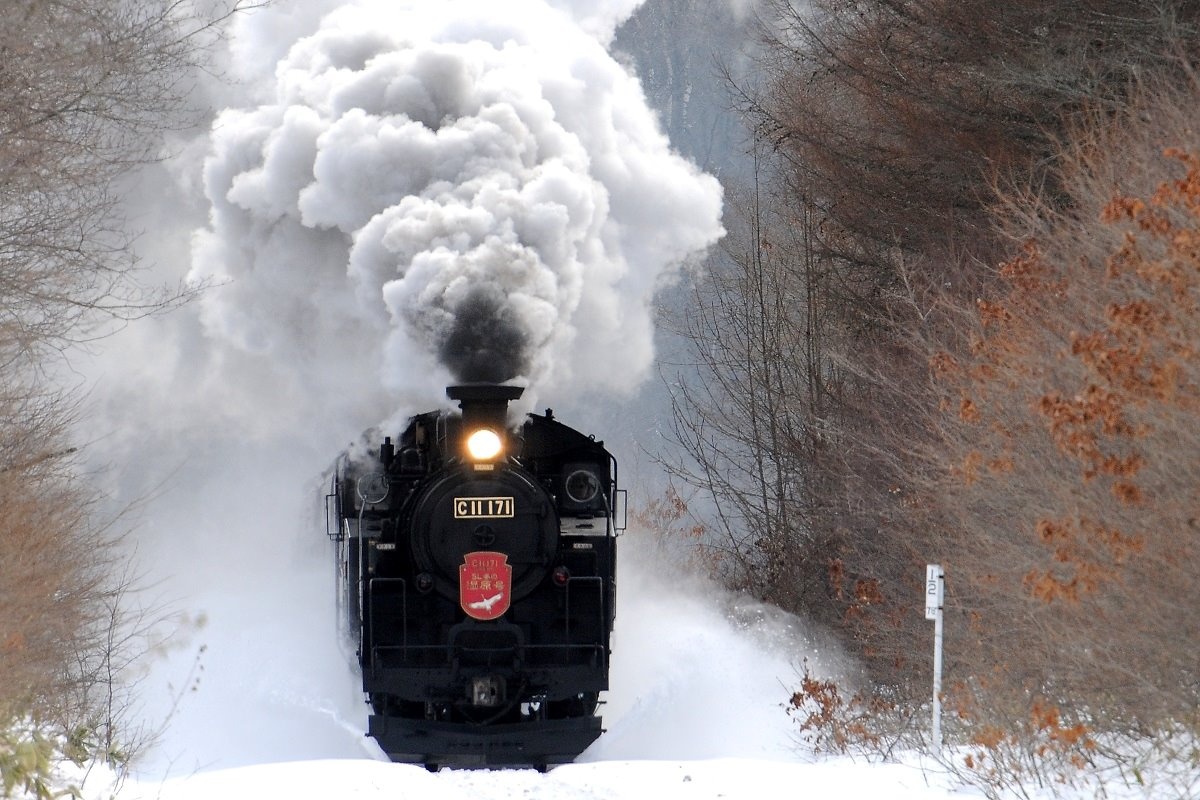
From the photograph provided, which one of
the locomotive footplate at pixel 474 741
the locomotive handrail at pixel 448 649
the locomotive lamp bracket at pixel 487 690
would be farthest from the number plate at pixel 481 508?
the locomotive footplate at pixel 474 741

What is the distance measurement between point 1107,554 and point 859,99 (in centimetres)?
1205

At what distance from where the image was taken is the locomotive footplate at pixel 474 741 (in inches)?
368

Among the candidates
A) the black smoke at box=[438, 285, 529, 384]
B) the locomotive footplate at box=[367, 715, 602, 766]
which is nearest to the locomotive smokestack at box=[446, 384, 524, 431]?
the black smoke at box=[438, 285, 529, 384]

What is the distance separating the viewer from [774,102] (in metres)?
22.0

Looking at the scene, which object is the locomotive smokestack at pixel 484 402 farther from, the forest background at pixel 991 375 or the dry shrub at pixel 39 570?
the forest background at pixel 991 375

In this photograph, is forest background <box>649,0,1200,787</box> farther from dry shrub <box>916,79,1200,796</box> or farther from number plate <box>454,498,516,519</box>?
number plate <box>454,498,516,519</box>

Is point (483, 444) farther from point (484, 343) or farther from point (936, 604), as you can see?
point (936, 604)

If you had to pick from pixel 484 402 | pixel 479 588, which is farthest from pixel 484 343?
pixel 479 588

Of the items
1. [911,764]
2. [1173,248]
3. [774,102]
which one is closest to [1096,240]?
[1173,248]

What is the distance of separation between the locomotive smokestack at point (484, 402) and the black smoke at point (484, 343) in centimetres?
132

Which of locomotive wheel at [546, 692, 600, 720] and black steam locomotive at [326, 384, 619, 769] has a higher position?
black steam locomotive at [326, 384, 619, 769]

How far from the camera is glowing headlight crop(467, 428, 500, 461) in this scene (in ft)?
30.8

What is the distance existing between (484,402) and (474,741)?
214 cm

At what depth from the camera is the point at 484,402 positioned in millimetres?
9438
